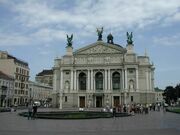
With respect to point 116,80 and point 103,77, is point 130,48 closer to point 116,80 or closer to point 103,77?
point 116,80

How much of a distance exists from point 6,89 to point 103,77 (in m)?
32.4

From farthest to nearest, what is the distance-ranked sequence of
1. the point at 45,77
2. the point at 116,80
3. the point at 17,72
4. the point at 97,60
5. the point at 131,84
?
the point at 45,77, the point at 17,72, the point at 116,80, the point at 97,60, the point at 131,84

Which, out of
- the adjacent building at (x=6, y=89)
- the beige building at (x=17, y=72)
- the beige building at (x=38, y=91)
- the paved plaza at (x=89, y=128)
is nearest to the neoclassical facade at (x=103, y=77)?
the adjacent building at (x=6, y=89)

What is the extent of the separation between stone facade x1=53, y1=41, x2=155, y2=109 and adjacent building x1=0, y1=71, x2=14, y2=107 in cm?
1575

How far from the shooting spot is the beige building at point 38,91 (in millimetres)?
138125

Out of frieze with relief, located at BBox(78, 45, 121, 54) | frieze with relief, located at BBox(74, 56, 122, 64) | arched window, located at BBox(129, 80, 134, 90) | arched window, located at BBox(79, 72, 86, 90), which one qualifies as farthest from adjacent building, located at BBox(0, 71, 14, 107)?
arched window, located at BBox(129, 80, 134, 90)

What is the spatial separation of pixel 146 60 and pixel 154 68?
9525 millimetres

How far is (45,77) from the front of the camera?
187875 millimetres

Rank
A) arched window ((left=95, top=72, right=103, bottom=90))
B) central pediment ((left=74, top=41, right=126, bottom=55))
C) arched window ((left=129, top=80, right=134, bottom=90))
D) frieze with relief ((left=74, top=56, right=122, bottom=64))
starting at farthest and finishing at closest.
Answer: arched window ((left=95, top=72, right=103, bottom=90)) < central pediment ((left=74, top=41, right=126, bottom=55)) < frieze with relief ((left=74, top=56, right=122, bottom=64)) < arched window ((left=129, top=80, right=134, bottom=90))

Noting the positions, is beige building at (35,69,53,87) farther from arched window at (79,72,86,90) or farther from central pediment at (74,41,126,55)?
central pediment at (74,41,126,55)

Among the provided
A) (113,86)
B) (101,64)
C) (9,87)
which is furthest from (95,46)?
(9,87)

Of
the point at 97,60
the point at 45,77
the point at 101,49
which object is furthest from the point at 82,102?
the point at 45,77

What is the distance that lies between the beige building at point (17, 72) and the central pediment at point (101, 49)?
24046 millimetres

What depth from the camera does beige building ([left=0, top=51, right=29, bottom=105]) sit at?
10819cm
